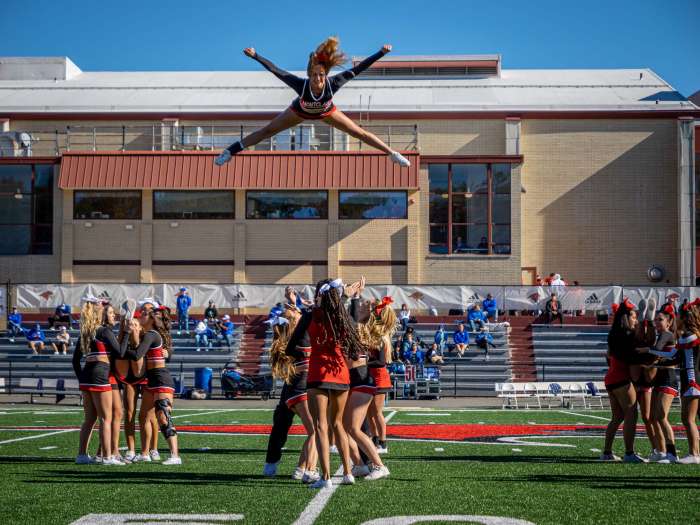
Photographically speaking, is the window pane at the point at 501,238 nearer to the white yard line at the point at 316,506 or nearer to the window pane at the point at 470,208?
the window pane at the point at 470,208

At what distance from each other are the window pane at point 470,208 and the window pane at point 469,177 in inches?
11.0

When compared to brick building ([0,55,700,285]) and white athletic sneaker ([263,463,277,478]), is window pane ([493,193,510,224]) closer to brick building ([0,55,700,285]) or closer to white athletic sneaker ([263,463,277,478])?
brick building ([0,55,700,285])

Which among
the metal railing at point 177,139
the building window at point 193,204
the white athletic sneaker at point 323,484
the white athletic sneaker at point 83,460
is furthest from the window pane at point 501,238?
the white athletic sneaker at point 323,484

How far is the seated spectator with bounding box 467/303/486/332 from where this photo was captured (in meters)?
31.6

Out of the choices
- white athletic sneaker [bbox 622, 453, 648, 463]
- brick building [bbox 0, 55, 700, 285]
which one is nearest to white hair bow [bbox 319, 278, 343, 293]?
white athletic sneaker [bbox 622, 453, 648, 463]

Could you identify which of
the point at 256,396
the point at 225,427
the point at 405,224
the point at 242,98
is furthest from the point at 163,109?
the point at 225,427

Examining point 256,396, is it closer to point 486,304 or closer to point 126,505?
point 486,304

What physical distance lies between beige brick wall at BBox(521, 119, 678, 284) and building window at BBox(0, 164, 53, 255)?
61.2ft

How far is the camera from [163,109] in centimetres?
4047

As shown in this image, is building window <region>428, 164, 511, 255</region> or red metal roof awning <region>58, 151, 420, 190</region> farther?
building window <region>428, 164, 511, 255</region>

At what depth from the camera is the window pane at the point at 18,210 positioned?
A: 126ft

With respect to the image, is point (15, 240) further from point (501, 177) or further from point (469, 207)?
point (501, 177)

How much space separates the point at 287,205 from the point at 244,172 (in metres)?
2.06

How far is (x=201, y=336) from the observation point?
103ft
